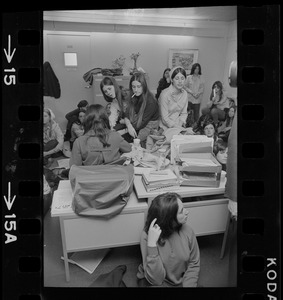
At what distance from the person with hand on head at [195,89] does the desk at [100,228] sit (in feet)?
1.41

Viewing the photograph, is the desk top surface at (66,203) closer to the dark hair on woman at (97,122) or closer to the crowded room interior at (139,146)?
the crowded room interior at (139,146)

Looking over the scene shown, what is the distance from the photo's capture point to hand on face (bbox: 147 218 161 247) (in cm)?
134

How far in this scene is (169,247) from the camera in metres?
1.35

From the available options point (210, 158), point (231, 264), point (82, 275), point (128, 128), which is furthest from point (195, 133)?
point (82, 275)

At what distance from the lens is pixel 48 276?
1357mm

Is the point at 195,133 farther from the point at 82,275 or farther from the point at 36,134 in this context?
the point at 82,275

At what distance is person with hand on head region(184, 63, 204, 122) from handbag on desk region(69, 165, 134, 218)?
37cm

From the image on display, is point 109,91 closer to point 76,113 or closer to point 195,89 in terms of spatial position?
point 76,113

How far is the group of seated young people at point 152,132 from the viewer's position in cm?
134

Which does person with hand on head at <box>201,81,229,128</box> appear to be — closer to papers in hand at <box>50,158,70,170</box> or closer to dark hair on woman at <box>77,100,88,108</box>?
dark hair on woman at <box>77,100,88,108</box>

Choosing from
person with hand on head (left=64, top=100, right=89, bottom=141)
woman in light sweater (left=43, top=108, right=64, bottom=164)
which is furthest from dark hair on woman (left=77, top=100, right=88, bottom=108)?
woman in light sweater (left=43, top=108, right=64, bottom=164)

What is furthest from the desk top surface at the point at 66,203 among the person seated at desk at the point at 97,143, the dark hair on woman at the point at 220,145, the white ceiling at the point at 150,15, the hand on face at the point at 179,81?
the white ceiling at the point at 150,15

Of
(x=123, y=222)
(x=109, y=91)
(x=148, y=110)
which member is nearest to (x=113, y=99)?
(x=109, y=91)
